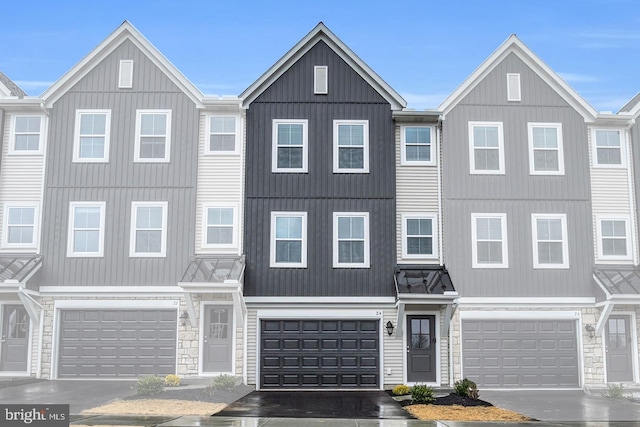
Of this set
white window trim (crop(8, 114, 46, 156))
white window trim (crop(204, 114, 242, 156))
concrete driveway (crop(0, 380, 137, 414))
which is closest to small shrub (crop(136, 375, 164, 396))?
concrete driveway (crop(0, 380, 137, 414))

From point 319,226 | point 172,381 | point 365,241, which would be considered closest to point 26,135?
point 172,381

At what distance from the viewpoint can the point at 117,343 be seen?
69.6 feet

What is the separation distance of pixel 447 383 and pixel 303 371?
440 centimetres

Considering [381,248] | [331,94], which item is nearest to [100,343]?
[381,248]

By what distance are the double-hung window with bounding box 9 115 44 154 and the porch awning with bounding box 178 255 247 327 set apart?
6436 mm

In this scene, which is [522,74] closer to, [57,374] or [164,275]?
[164,275]

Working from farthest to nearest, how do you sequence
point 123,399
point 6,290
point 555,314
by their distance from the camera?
point 555,314 → point 6,290 → point 123,399

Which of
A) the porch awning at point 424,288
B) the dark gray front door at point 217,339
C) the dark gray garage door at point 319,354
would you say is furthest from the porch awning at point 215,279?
the porch awning at point 424,288

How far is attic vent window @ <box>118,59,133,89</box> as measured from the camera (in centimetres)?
2231

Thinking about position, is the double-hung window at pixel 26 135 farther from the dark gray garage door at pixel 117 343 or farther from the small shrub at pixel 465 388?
the small shrub at pixel 465 388

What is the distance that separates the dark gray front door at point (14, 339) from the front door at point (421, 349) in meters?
11.7

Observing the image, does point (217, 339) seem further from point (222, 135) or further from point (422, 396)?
point (422, 396)

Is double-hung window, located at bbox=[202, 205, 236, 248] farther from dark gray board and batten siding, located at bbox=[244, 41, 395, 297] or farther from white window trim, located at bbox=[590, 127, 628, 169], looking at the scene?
white window trim, located at bbox=[590, 127, 628, 169]

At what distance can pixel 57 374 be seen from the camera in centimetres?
2105
